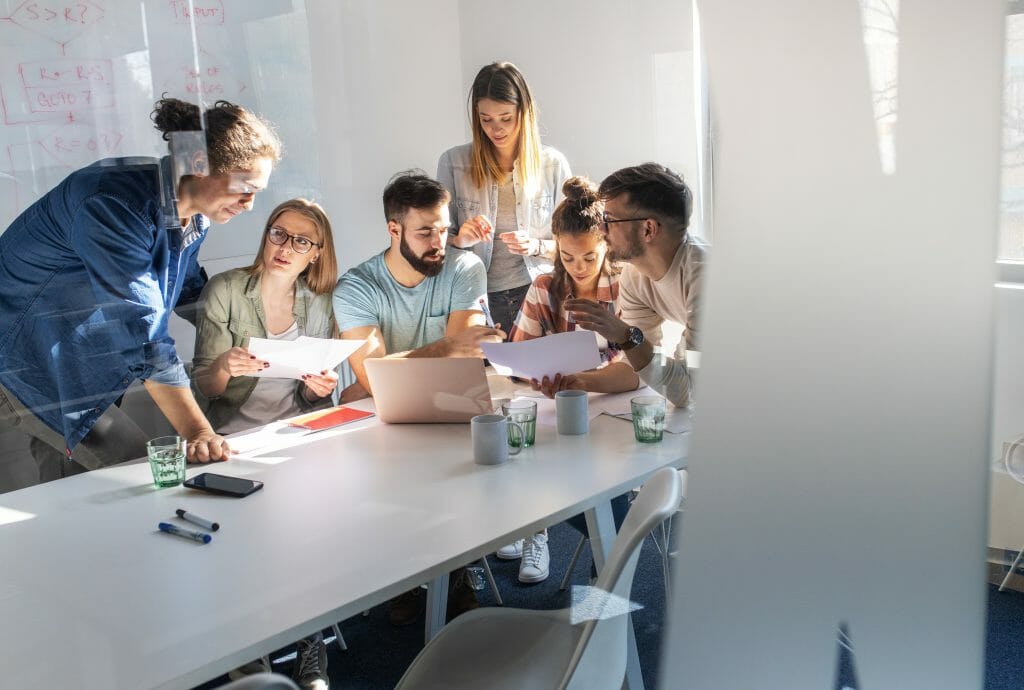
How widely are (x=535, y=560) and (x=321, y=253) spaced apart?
1043mm

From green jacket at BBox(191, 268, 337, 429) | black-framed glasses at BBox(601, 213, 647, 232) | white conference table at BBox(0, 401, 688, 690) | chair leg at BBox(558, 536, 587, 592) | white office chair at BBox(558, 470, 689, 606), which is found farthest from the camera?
green jacket at BBox(191, 268, 337, 429)

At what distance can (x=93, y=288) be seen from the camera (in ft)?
7.34

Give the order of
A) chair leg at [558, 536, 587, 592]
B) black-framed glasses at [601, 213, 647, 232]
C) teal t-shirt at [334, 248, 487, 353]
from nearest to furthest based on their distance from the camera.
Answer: chair leg at [558, 536, 587, 592], black-framed glasses at [601, 213, 647, 232], teal t-shirt at [334, 248, 487, 353]

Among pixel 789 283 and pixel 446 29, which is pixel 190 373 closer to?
pixel 446 29

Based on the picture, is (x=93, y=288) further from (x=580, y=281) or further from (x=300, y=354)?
(x=580, y=281)

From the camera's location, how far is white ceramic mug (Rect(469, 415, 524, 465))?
1.94 m

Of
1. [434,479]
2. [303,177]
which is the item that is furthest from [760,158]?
[303,177]

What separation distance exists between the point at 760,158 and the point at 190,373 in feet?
4.96

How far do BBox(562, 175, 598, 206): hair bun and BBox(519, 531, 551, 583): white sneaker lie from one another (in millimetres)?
857

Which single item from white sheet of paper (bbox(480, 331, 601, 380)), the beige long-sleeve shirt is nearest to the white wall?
the beige long-sleeve shirt

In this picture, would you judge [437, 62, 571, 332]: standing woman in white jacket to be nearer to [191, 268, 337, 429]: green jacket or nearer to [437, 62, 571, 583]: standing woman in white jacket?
[437, 62, 571, 583]: standing woman in white jacket

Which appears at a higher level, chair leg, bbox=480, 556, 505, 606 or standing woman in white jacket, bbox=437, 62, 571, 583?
standing woman in white jacket, bbox=437, 62, 571, 583

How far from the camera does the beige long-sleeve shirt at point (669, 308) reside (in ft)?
6.17

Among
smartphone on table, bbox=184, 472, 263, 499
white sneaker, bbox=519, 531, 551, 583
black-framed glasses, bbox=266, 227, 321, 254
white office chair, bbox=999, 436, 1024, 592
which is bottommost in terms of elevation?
white sneaker, bbox=519, 531, 551, 583
